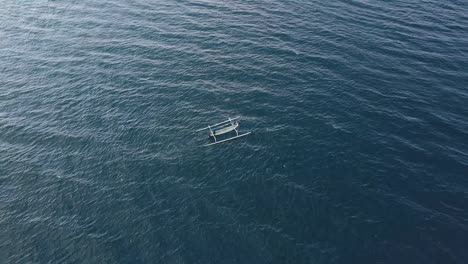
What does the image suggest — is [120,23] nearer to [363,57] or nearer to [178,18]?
[178,18]

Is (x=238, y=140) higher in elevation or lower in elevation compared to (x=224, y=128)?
lower

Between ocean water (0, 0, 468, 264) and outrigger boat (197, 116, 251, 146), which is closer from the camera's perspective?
ocean water (0, 0, 468, 264)

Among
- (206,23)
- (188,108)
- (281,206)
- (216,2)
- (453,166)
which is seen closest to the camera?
(281,206)

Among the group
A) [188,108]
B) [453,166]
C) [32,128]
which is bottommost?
[32,128]

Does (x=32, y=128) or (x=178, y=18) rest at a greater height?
(x=178, y=18)

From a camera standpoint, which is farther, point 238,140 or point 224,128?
point 224,128

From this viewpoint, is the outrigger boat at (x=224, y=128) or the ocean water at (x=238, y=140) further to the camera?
the outrigger boat at (x=224, y=128)

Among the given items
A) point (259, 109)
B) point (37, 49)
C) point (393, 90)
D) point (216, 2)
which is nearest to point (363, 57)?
point (393, 90)

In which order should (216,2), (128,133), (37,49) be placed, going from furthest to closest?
(216,2)
(37,49)
(128,133)
